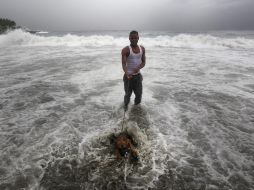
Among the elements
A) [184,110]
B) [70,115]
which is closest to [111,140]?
[70,115]

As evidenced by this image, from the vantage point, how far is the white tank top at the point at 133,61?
616 cm

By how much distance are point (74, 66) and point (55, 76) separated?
2814 mm

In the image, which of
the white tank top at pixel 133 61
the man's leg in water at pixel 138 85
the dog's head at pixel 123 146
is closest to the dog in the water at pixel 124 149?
the dog's head at pixel 123 146

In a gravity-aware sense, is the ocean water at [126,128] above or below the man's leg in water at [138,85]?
below

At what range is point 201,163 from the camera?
14.8 feet

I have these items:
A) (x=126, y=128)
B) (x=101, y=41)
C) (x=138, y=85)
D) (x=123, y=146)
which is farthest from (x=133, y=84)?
(x=101, y=41)

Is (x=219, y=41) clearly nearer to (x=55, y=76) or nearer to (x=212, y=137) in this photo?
(x=55, y=76)

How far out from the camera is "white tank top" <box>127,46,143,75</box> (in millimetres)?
6164

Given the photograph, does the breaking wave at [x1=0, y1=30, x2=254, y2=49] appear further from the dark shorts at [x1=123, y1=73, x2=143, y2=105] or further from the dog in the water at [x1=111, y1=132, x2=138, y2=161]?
the dog in the water at [x1=111, y1=132, x2=138, y2=161]

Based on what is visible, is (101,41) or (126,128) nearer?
(126,128)

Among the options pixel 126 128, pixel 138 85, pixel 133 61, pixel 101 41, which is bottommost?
pixel 126 128

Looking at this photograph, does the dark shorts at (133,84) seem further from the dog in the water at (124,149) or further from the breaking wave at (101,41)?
the breaking wave at (101,41)

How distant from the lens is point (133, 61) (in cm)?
626

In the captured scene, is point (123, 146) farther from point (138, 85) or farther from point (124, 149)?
point (138, 85)
